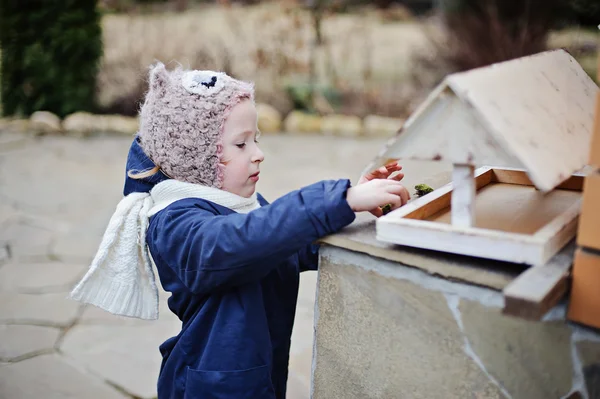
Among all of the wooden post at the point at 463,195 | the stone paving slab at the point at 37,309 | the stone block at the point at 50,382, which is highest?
the wooden post at the point at 463,195

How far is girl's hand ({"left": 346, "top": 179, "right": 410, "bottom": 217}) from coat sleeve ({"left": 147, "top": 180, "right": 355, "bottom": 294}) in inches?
0.8

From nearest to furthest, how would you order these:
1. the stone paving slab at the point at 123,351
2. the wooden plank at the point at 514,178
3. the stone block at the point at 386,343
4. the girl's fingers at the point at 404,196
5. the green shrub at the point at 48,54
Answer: the stone block at the point at 386,343, the girl's fingers at the point at 404,196, the wooden plank at the point at 514,178, the stone paving slab at the point at 123,351, the green shrub at the point at 48,54

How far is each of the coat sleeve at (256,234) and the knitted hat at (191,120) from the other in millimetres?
223

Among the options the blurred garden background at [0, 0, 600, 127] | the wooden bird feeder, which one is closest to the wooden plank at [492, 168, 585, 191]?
the wooden bird feeder

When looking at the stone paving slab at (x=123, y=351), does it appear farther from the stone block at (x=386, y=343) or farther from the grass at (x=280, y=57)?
the grass at (x=280, y=57)

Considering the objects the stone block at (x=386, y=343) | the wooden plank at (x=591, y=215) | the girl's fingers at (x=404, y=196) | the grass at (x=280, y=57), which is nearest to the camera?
the wooden plank at (x=591, y=215)

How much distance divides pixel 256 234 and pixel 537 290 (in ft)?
2.08

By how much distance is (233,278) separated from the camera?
5.11 feet

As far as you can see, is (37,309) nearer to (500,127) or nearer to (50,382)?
(50,382)

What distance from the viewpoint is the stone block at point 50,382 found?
8.74 ft

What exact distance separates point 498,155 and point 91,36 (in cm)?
754

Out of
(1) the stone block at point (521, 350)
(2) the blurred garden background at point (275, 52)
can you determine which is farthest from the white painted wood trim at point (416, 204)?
(2) the blurred garden background at point (275, 52)

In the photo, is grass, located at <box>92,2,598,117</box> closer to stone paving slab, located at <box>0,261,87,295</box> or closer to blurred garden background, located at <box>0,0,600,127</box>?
blurred garden background, located at <box>0,0,600,127</box>

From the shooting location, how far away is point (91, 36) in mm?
7871
